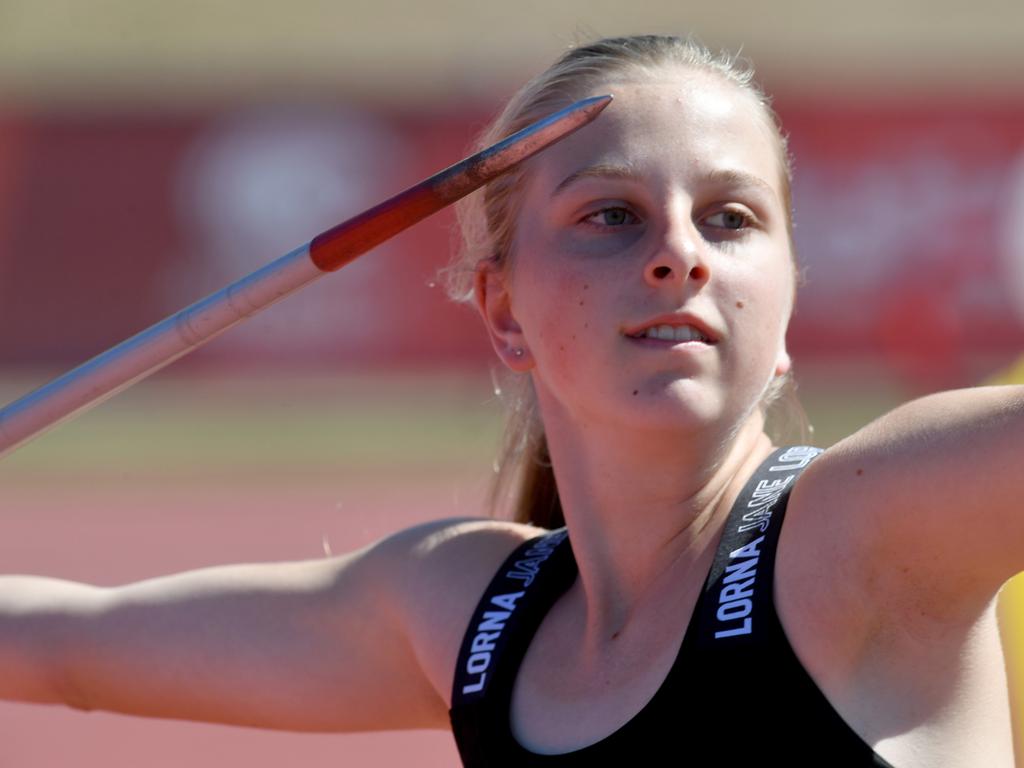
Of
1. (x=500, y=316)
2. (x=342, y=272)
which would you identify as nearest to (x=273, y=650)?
(x=500, y=316)

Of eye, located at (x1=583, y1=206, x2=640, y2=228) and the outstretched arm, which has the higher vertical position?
eye, located at (x1=583, y1=206, x2=640, y2=228)

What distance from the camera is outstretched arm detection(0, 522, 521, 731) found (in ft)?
7.38

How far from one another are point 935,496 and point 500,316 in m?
0.83

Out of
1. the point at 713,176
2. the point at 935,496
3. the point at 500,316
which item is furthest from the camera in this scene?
the point at 500,316

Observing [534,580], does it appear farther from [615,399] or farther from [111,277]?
[111,277]

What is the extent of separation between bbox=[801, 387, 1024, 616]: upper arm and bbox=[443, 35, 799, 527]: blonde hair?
526 millimetres

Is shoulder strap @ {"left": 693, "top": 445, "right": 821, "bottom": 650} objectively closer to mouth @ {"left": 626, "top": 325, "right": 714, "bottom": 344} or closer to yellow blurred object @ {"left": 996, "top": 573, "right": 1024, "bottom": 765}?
mouth @ {"left": 626, "top": 325, "right": 714, "bottom": 344}

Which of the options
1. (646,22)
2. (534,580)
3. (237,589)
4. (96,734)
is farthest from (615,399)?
(646,22)

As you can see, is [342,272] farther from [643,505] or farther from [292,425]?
[643,505]

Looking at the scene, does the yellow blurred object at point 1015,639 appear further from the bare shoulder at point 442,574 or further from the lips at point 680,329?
the lips at point 680,329

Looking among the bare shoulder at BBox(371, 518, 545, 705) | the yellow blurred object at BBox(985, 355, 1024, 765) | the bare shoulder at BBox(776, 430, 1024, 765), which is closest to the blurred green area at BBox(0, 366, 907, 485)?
the yellow blurred object at BBox(985, 355, 1024, 765)

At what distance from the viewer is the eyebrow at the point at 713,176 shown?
6.31 ft

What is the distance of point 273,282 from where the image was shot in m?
1.85

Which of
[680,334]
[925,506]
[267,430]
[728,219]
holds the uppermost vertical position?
[267,430]
